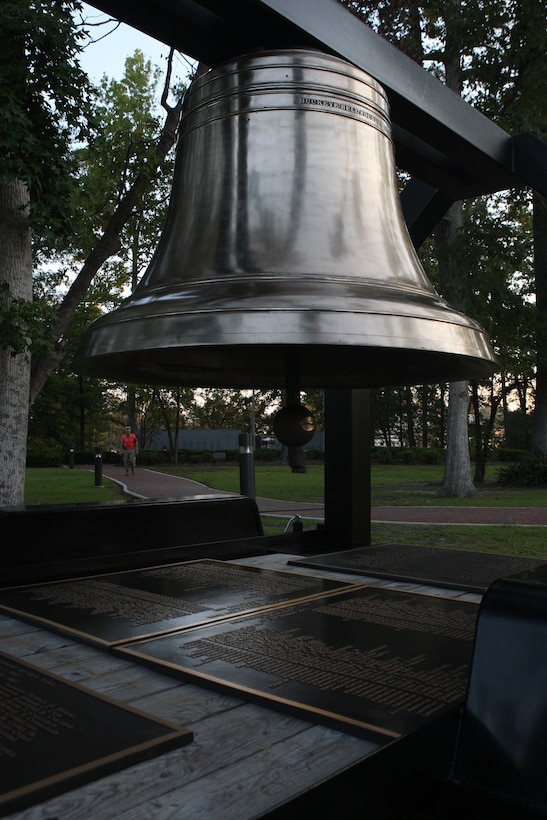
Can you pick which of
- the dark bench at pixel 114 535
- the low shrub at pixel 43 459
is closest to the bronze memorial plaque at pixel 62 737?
the dark bench at pixel 114 535

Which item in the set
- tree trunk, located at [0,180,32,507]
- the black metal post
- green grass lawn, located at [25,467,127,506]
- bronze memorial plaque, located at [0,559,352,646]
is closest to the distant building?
green grass lawn, located at [25,467,127,506]

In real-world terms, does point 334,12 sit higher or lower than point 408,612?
higher

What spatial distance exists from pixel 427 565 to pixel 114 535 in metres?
1.76

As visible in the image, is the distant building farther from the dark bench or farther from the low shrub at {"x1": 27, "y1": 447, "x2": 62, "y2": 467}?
the dark bench

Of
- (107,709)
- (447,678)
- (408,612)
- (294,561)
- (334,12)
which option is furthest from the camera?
(294,561)

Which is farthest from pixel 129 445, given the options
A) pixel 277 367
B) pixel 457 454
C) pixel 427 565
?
pixel 277 367

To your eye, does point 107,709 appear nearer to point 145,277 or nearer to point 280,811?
point 280,811

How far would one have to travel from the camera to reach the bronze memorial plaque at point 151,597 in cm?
293

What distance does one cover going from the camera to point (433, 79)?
3424 millimetres

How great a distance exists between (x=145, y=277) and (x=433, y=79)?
6.07ft

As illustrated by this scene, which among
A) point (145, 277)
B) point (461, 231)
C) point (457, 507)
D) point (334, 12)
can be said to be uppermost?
point (461, 231)

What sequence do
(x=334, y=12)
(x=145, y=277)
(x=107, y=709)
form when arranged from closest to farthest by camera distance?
(x=107, y=709) < (x=145, y=277) < (x=334, y=12)

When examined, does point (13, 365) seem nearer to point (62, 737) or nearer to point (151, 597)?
point (151, 597)

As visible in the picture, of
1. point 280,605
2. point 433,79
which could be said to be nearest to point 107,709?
point 280,605
